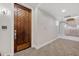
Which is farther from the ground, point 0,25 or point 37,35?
point 0,25

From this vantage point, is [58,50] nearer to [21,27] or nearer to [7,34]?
[21,27]

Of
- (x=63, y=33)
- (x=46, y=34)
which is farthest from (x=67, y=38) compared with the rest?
(x=46, y=34)

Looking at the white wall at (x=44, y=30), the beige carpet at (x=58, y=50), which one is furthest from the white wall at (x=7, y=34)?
the white wall at (x=44, y=30)

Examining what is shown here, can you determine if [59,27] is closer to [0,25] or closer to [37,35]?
[37,35]

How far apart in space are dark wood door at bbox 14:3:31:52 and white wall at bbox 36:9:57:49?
1.18ft

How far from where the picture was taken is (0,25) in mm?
1964

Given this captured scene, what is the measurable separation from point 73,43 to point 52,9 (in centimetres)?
125

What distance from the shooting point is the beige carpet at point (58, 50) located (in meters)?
2.44

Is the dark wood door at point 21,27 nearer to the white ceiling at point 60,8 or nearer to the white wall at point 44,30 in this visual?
the white wall at point 44,30

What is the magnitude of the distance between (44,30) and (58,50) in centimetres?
87

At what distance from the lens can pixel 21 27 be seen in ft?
8.54

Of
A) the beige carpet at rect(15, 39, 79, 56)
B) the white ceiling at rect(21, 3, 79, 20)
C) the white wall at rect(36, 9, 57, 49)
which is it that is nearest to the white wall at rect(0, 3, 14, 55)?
the beige carpet at rect(15, 39, 79, 56)

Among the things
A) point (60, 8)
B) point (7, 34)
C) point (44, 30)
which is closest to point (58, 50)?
point (44, 30)

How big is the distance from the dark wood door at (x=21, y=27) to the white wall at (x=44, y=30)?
1.18 feet
